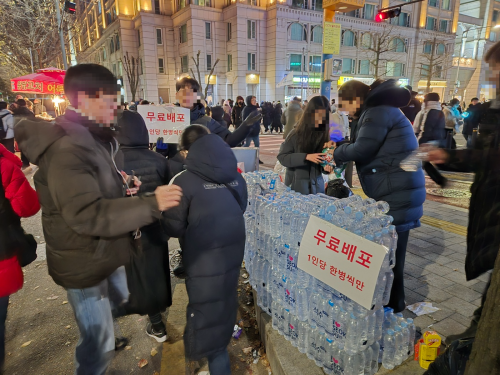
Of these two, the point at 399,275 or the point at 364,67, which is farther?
the point at 364,67

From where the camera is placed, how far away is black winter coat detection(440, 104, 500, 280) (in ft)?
5.94

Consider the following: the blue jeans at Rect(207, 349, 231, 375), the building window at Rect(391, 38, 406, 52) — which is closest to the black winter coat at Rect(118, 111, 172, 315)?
the blue jeans at Rect(207, 349, 231, 375)

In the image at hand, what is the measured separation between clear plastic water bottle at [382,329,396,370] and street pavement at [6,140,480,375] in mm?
53

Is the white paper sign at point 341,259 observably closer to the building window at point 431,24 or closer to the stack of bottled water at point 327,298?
the stack of bottled water at point 327,298

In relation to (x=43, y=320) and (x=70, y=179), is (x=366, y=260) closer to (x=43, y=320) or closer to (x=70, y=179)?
(x=70, y=179)

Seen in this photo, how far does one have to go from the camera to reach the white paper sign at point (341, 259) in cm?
179

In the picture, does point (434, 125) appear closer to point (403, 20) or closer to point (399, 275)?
point (399, 275)

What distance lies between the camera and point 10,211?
77.5 inches

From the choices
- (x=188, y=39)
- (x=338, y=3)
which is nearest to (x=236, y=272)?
(x=338, y=3)

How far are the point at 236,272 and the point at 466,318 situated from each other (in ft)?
7.29

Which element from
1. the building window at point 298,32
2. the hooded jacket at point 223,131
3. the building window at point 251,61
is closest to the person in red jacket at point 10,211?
the hooded jacket at point 223,131

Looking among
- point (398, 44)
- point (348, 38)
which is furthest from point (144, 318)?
point (398, 44)

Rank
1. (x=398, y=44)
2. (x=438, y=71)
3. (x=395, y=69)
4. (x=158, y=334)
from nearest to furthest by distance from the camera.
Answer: (x=158, y=334), (x=398, y=44), (x=438, y=71), (x=395, y=69)

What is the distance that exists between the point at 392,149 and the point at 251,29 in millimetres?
32896
